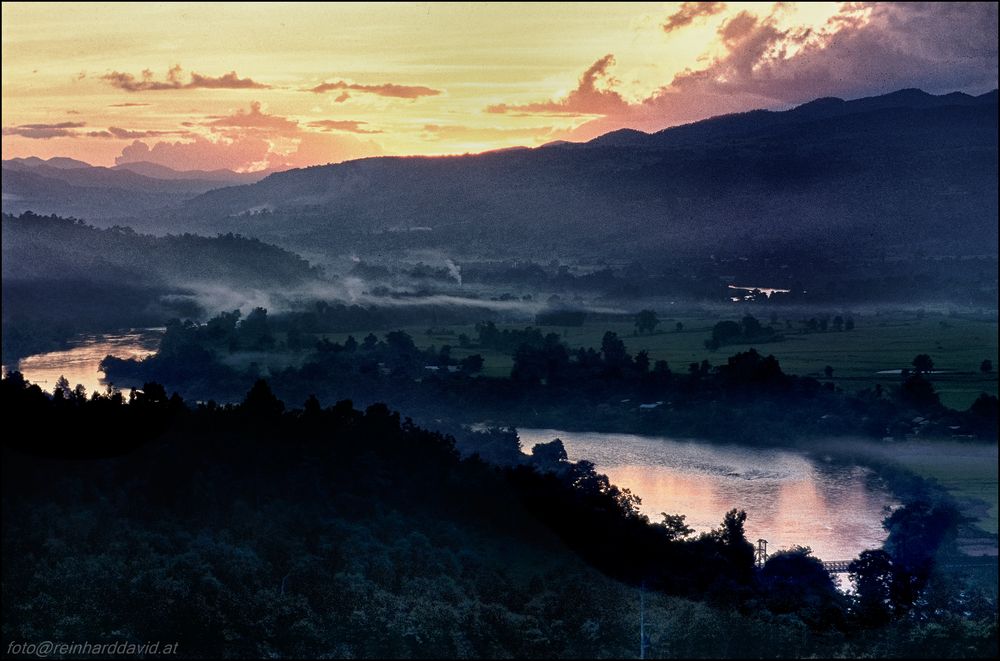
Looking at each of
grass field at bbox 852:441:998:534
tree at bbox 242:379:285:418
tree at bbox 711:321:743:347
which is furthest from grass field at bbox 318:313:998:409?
tree at bbox 242:379:285:418

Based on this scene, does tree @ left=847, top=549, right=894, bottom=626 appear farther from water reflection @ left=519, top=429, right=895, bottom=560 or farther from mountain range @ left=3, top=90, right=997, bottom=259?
mountain range @ left=3, top=90, right=997, bottom=259

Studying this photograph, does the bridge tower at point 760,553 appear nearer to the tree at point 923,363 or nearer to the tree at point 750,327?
the tree at point 923,363

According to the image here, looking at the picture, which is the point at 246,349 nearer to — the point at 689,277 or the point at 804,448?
the point at 804,448

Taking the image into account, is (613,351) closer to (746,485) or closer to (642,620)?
(746,485)

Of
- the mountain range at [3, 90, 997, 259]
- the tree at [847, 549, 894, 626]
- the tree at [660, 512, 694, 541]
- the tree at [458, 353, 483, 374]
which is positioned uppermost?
the mountain range at [3, 90, 997, 259]

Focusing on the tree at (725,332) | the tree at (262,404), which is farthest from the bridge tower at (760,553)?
the tree at (725,332)

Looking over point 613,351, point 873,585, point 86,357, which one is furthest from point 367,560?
point 86,357
